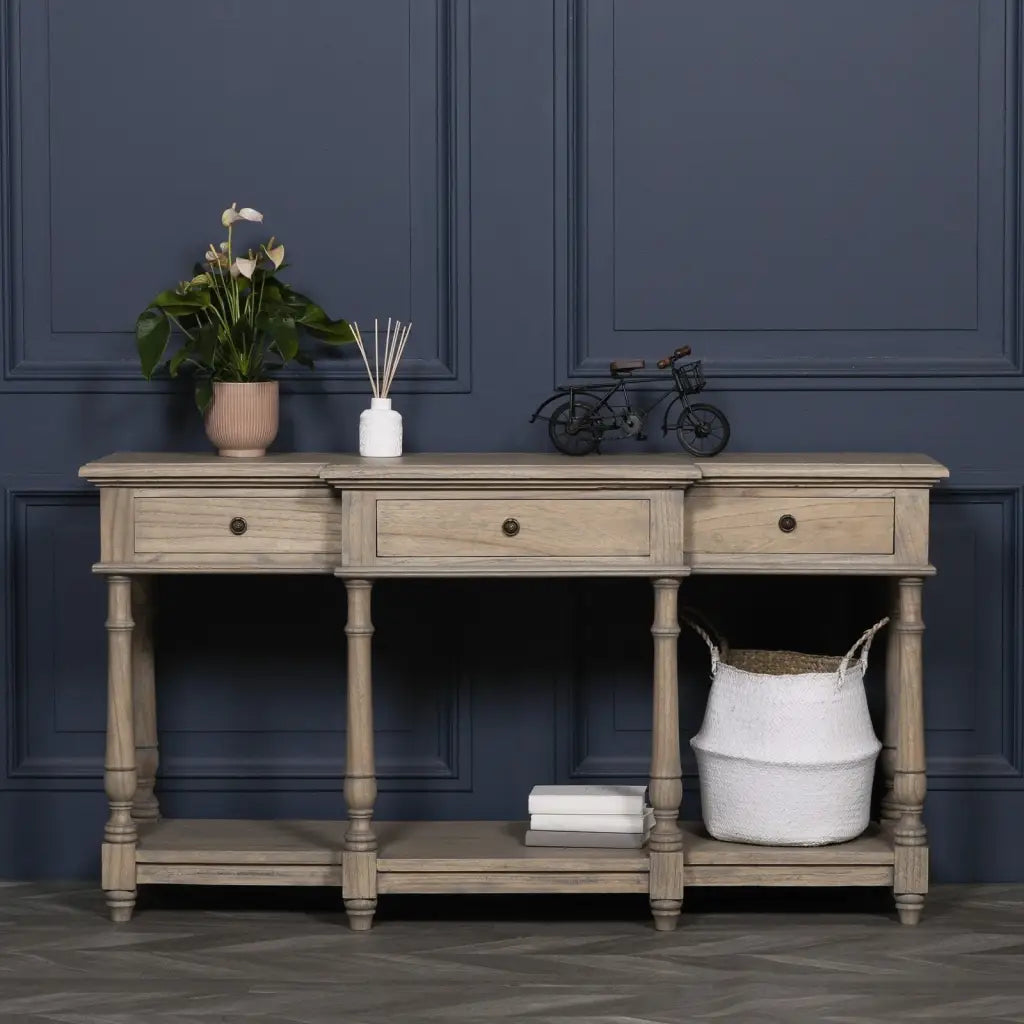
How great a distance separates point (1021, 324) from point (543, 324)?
100 cm

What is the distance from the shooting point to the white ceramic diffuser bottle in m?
3.25

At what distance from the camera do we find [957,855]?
3.51m

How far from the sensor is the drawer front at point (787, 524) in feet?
10.1

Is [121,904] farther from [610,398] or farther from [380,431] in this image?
[610,398]

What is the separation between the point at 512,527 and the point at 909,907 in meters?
1.05

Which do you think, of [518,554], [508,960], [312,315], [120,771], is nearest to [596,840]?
[508,960]

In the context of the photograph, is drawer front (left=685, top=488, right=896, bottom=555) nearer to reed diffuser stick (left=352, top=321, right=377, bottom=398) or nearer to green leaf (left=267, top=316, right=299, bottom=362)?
reed diffuser stick (left=352, top=321, right=377, bottom=398)

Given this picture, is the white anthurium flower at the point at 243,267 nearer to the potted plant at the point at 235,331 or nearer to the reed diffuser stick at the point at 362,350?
the potted plant at the point at 235,331

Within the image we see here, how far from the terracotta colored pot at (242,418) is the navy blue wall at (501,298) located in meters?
Answer: 0.22

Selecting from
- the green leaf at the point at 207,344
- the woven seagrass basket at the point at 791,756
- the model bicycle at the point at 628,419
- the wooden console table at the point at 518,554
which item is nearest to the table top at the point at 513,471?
the wooden console table at the point at 518,554

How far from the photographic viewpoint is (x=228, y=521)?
310 centimetres

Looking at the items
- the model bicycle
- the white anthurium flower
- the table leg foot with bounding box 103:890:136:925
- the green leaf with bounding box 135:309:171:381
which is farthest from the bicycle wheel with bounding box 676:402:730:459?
the table leg foot with bounding box 103:890:136:925

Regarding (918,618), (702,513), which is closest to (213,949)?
(702,513)

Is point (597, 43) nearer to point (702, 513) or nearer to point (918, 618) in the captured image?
point (702, 513)
